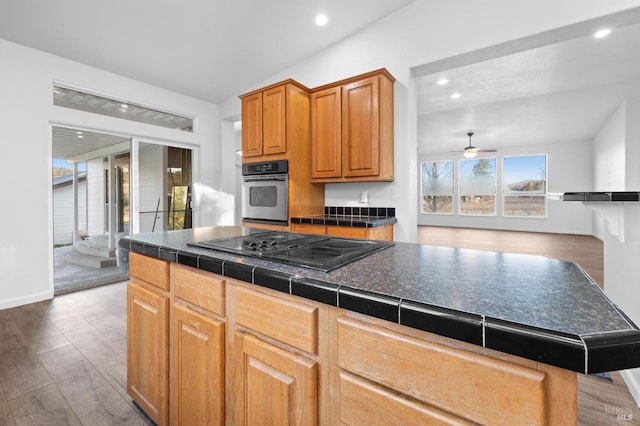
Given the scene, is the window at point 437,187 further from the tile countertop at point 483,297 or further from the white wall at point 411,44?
the tile countertop at point 483,297

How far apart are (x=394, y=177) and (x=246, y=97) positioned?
7.06ft

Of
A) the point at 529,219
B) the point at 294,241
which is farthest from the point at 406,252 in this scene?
the point at 529,219

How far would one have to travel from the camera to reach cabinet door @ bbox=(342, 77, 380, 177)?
10.1 feet

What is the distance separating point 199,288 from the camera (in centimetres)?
118

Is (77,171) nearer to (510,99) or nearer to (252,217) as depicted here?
(252,217)

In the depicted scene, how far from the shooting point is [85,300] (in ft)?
10.7

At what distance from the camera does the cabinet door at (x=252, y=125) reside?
3629 millimetres

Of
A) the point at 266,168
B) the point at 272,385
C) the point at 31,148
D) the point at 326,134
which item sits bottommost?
the point at 272,385

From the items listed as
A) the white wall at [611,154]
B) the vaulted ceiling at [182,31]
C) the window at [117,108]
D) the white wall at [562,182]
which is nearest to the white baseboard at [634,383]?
the vaulted ceiling at [182,31]

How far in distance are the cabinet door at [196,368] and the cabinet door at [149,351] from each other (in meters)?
0.06

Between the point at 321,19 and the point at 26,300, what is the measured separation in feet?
14.6

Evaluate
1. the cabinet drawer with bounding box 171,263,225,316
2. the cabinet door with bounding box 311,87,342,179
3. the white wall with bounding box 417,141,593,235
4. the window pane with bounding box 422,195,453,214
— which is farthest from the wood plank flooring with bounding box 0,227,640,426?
the window pane with bounding box 422,195,453,214

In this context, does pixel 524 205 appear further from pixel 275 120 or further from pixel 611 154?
pixel 275 120

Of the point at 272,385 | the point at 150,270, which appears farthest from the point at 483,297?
the point at 150,270
